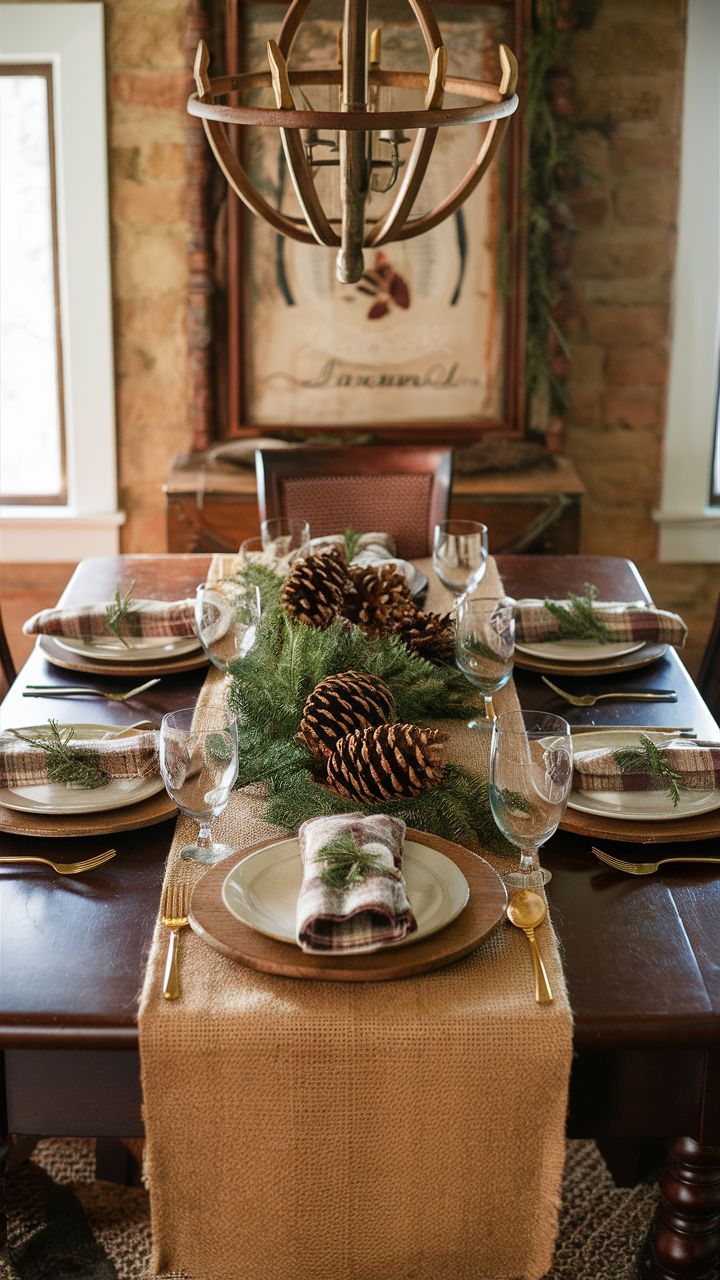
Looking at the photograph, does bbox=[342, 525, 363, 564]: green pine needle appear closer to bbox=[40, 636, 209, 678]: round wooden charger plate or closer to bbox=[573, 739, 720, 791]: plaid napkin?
bbox=[40, 636, 209, 678]: round wooden charger plate

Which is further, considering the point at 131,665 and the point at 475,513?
the point at 475,513

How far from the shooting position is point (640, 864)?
1268 millimetres

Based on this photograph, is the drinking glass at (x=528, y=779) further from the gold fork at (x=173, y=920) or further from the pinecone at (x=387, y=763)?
the gold fork at (x=173, y=920)

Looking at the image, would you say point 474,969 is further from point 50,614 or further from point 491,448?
point 491,448

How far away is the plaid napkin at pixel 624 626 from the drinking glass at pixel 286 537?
368mm

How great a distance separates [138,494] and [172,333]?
17.9 inches

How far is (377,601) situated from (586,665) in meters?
0.33

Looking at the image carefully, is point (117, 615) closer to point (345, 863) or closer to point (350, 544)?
point (350, 544)

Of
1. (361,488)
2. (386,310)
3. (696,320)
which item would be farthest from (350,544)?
(696,320)

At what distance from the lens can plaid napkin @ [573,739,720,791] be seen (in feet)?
4.50

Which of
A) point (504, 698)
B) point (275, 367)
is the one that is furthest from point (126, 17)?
point (504, 698)

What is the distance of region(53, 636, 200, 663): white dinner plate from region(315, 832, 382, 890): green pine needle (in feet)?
2.59

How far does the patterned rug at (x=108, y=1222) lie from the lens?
166cm

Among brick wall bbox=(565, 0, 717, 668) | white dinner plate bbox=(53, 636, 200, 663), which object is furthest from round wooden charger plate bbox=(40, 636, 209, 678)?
brick wall bbox=(565, 0, 717, 668)
